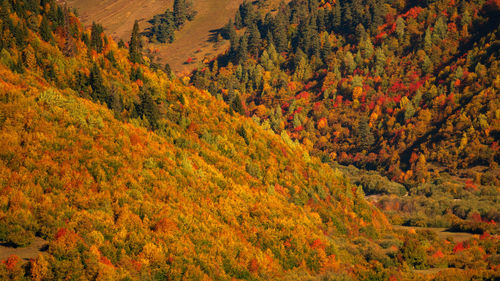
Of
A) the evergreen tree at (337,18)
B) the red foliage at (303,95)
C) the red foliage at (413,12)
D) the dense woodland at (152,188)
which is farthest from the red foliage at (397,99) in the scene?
the dense woodland at (152,188)

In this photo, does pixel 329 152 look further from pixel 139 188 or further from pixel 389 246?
pixel 139 188

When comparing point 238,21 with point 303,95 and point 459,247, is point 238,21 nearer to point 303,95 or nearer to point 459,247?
point 303,95

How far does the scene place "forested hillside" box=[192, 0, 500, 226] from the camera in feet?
263

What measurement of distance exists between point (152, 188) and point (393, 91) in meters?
103

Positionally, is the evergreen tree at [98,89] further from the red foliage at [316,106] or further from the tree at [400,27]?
Answer: the tree at [400,27]

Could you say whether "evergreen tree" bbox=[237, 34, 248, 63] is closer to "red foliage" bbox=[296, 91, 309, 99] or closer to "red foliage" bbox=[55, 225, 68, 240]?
"red foliage" bbox=[296, 91, 309, 99]

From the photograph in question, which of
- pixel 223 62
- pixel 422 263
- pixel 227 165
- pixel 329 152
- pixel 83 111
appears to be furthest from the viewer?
pixel 223 62

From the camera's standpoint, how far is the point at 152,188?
24.2m

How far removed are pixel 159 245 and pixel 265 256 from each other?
7584 millimetres

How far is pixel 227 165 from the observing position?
1334 inches

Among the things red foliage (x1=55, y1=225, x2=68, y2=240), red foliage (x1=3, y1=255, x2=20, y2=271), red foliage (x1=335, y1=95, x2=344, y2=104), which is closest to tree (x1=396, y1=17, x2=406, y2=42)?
red foliage (x1=335, y1=95, x2=344, y2=104)

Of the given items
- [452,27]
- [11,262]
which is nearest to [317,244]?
[11,262]

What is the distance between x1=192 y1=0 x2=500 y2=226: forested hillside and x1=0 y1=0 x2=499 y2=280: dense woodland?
1269cm

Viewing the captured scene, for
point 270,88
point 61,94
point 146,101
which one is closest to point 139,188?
point 61,94
